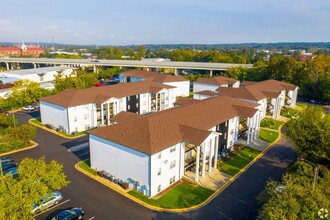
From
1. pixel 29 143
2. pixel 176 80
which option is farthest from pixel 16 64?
pixel 29 143

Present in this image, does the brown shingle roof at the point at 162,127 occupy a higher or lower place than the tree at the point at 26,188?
higher

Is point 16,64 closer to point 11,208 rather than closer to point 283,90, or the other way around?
point 283,90

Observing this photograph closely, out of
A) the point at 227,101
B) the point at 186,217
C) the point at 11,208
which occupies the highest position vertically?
the point at 227,101

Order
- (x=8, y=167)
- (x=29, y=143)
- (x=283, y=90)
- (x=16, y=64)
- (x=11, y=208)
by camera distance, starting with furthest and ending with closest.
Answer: (x=16, y=64)
(x=283, y=90)
(x=29, y=143)
(x=8, y=167)
(x=11, y=208)

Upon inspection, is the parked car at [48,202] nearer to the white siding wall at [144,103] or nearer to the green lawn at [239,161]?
the green lawn at [239,161]

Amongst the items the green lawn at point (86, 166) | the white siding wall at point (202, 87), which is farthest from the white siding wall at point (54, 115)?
the white siding wall at point (202, 87)

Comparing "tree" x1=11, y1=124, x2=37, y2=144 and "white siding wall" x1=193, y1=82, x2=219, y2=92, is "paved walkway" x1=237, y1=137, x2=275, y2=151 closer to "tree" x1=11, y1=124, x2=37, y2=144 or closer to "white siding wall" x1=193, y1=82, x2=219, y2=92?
"white siding wall" x1=193, y1=82, x2=219, y2=92

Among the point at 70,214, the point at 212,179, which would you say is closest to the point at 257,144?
the point at 212,179
